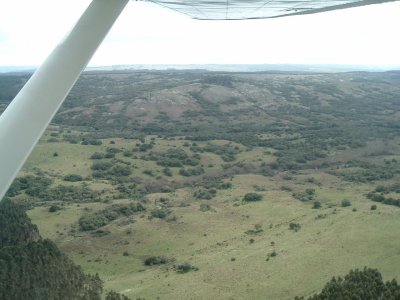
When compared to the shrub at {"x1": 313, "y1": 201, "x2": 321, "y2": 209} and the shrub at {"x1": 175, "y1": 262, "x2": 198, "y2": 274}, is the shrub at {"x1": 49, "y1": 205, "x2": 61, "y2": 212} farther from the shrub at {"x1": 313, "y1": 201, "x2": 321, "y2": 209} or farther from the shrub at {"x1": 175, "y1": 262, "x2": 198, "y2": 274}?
the shrub at {"x1": 313, "y1": 201, "x2": 321, "y2": 209}

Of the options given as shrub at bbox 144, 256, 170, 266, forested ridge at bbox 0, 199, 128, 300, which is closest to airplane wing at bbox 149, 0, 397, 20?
forested ridge at bbox 0, 199, 128, 300

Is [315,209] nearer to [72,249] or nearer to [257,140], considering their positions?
[72,249]

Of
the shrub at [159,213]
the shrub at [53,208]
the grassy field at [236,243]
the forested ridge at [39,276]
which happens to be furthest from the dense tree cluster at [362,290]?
the shrub at [53,208]

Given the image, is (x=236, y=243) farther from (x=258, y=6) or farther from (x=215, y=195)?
(x=258, y=6)

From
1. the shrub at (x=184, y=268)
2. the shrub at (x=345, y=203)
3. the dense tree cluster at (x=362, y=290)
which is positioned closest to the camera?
the dense tree cluster at (x=362, y=290)

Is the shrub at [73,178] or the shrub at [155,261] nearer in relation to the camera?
the shrub at [155,261]

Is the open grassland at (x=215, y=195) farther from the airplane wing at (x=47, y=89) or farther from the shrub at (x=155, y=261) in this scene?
the airplane wing at (x=47, y=89)
